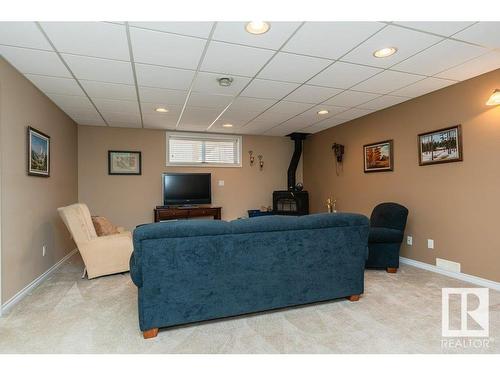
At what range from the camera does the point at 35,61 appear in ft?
8.60

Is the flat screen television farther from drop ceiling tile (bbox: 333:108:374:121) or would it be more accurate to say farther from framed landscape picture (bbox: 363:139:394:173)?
framed landscape picture (bbox: 363:139:394:173)

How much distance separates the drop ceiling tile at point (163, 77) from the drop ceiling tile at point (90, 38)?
0.31 m

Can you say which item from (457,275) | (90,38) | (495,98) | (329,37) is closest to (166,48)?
(90,38)

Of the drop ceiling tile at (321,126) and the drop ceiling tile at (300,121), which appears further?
the drop ceiling tile at (321,126)

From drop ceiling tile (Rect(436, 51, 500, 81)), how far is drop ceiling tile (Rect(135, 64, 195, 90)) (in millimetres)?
2802

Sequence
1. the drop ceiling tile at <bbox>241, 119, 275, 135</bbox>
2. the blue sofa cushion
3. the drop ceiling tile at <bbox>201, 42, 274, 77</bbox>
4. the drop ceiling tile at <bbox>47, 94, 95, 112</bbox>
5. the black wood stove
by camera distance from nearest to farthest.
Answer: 1. the drop ceiling tile at <bbox>201, 42, 274, 77</bbox>
2. the blue sofa cushion
3. the drop ceiling tile at <bbox>47, 94, 95, 112</bbox>
4. the drop ceiling tile at <bbox>241, 119, 275, 135</bbox>
5. the black wood stove

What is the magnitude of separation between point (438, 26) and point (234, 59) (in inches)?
66.1

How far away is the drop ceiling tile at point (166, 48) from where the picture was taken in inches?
87.1

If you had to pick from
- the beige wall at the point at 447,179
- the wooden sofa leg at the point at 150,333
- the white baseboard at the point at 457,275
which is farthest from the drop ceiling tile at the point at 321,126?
the wooden sofa leg at the point at 150,333

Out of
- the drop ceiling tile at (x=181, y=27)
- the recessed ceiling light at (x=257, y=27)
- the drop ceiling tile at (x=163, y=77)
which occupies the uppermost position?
the drop ceiling tile at (x=163, y=77)

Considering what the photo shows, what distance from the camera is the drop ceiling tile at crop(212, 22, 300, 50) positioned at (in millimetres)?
2078

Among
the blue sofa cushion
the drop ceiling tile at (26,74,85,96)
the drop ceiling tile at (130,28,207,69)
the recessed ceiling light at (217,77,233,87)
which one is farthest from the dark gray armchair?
the drop ceiling tile at (26,74,85,96)

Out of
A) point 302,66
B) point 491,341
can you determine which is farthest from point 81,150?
point 491,341

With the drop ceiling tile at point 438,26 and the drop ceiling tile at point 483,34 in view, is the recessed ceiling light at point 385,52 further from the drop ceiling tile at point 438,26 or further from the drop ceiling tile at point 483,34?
the drop ceiling tile at point 483,34
